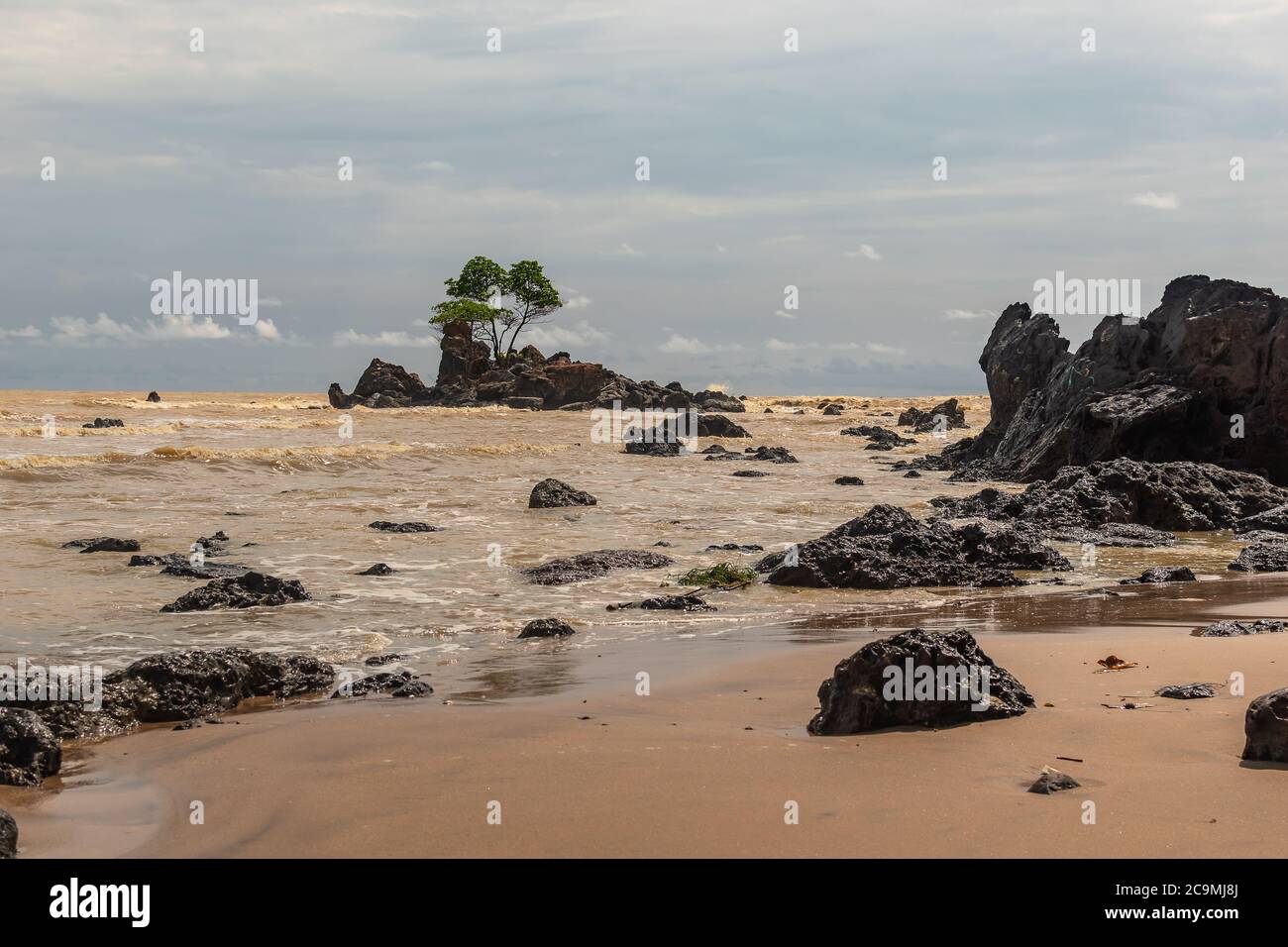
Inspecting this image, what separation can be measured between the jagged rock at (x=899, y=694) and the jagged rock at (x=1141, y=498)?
9.66m

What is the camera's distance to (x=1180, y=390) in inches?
773

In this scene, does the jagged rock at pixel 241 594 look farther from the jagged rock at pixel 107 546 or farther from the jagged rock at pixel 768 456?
the jagged rock at pixel 768 456

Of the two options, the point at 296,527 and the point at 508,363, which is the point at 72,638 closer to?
the point at 296,527

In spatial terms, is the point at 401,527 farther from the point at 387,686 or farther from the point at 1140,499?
the point at 1140,499

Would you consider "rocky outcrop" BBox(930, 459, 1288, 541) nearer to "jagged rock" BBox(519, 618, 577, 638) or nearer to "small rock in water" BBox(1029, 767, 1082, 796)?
"jagged rock" BBox(519, 618, 577, 638)

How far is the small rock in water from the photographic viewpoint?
4.48 metres

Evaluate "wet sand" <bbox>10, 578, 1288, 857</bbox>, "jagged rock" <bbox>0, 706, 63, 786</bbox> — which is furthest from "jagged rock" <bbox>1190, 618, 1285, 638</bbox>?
"jagged rock" <bbox>0, 706, 63, 786</bbox>

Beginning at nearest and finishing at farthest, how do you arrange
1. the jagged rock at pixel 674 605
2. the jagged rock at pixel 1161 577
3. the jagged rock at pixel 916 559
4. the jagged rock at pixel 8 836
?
A: the jagged rock at pixel 8 836, the jagged rock at pixel 674 605, the jagged rock at pixel 1161 577, the jagged rock at pixel 916 559

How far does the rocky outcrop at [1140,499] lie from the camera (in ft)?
50.0

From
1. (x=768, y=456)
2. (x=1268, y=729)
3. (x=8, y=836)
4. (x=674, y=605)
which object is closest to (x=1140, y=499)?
(x=674, y=605)

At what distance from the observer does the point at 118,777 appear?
530 cm

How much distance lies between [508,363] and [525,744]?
6488 centimetres

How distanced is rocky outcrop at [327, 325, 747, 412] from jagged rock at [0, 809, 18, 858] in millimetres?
57062

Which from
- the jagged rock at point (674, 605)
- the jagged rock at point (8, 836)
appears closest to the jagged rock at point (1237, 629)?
the jagged rock at point (674, 605)
